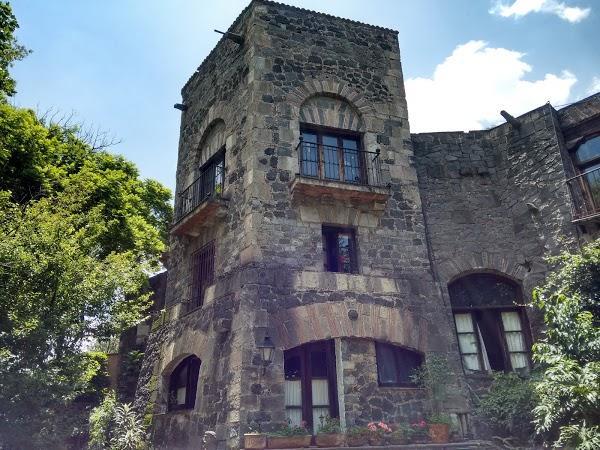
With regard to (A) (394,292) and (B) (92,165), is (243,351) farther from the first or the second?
(B) (92,165)

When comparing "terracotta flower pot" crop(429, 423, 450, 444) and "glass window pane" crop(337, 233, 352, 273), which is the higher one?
"glass window pane" crop(337, 233, 352, 273)

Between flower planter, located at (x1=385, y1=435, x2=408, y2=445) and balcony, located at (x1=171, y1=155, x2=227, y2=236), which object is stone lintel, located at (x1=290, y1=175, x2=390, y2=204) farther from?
flower planter, located at (x1=385, y1=435, x2=408, y2=445)

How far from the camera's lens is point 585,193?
36.0ft

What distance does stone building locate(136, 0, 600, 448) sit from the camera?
8891 millimetres

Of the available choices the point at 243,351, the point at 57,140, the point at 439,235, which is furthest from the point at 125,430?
the point at 57,140

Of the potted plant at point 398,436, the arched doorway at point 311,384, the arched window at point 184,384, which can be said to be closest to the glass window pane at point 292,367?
the arched doorway at point 311,384

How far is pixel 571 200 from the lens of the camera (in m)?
10.7

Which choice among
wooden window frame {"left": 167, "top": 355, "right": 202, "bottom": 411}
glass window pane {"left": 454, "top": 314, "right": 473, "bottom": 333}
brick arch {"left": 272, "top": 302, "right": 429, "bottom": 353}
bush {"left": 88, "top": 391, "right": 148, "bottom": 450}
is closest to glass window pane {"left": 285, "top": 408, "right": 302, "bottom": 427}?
brick arch {"left": 272, "top": 302, "right": 429, "bottom": 353}

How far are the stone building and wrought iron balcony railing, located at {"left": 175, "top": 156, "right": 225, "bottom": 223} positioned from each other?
0.18 feet

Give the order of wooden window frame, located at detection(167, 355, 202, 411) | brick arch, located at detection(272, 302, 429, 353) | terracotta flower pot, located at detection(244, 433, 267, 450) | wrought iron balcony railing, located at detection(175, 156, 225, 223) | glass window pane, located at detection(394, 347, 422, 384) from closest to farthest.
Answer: terracotta flower pot, located at detection(244, 433, 267, 450)
brick arch, located at detection(272, 302, 429, 353)
glass window pane, located at detection(394, 347, 422, 384)
wooden window frame, located at detection(167, 355, 202, 411)
wrought iron balcony railing, located at detection(175, 156, 225, 223)

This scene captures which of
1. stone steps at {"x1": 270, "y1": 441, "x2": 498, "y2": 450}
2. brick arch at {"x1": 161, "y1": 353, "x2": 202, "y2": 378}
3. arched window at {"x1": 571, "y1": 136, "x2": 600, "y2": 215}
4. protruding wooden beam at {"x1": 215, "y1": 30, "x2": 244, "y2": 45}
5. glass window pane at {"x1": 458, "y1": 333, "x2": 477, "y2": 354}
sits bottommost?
stone steps at {"x1": 270, "y1": 441, "x2": 498, "y2": 450}

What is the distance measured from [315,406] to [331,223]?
11.6ft

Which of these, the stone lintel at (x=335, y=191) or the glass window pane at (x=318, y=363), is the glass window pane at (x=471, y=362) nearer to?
the glass window pane at (x=318, y=363)

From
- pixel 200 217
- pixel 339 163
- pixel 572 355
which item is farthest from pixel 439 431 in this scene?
pixel 200 217
